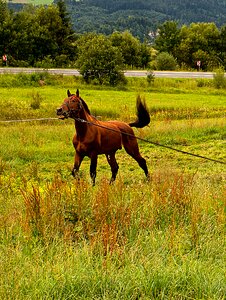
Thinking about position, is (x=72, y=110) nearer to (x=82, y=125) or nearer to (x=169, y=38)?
(x=82, y=125)

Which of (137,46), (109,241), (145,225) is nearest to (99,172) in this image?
A: (145,225)

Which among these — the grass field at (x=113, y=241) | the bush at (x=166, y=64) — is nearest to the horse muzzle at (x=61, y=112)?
the grass field at (x=113, y=241)

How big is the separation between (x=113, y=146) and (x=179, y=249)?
490cm

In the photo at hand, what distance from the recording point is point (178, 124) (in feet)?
61.9

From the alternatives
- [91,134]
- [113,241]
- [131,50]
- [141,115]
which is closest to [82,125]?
[91,134]

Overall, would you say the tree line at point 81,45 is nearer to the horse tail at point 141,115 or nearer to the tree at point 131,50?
the tree at point 131,50

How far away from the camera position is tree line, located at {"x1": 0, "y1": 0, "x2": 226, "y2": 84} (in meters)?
35.7

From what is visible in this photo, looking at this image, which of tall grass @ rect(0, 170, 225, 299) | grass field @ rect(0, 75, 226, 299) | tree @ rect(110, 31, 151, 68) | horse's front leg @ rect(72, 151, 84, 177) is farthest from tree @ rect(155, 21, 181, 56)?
tall grass @ rect(0, 170, 225, 299)

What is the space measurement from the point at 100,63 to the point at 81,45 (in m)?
5.98

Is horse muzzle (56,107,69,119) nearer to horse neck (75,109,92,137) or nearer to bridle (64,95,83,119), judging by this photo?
bridle (64,95,83,119)

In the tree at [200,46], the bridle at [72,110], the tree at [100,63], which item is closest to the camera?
the bridle at [72,110]

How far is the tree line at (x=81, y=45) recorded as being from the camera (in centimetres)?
3572

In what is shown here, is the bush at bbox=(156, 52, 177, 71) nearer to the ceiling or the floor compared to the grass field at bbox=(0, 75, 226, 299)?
nearer to the ceiling

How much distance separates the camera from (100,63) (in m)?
32.7
